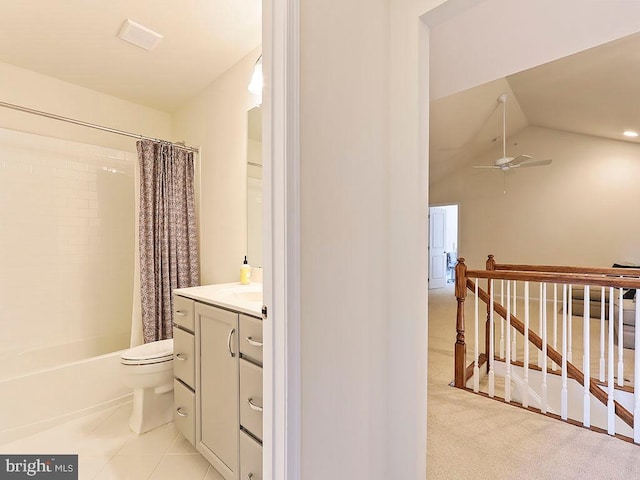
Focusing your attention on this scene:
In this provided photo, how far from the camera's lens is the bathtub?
1849 millimetres

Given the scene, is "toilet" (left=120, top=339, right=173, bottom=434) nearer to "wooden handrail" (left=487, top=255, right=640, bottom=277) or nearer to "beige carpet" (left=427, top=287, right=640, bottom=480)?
"beige carpet" (left=427, top=287, right=640, bottom=480)

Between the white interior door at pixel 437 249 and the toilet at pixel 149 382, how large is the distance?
6.55 meters

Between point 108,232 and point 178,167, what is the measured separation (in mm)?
933

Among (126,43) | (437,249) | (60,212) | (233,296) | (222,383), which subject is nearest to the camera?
(222,383)

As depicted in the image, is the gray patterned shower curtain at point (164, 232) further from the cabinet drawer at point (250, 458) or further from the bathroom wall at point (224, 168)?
the cabinet drawer at point (250, 458)

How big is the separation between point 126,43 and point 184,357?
214cm

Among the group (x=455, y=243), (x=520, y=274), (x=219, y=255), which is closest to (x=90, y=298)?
(x=219, y=255)

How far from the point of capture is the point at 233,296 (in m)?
1.64

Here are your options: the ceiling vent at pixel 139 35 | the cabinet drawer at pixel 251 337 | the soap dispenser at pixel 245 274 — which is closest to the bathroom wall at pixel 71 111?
the ceiling vent at pixel 139 35

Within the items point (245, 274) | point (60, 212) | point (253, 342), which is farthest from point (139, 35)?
point (253, 342)

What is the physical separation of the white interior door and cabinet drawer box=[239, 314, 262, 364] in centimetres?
680

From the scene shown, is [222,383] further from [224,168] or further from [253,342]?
[224,168]

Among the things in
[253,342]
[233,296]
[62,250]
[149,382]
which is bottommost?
[149,382]

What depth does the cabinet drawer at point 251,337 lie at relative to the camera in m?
1.25
